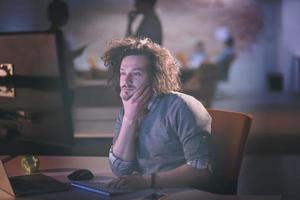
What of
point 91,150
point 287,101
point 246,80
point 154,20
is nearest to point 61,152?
point 91,150

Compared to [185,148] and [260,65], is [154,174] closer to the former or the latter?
[185,148]

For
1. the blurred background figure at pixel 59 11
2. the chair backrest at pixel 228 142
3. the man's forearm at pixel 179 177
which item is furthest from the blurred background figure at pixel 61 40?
the chair backrest at pixel 228 142

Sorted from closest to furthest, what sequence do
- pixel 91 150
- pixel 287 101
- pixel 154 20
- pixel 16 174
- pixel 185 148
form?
1. pixel 185 148
2. pixel 16 174
3. pixel 91 150
4. pixel 154 20
5. pixel 287 101

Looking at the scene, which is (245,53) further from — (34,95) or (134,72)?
(34,95)

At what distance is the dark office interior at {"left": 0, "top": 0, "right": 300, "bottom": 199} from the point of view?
3.11 meters

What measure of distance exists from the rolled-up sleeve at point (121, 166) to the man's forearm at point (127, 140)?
0.01m

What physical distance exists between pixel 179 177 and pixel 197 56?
1718 mm

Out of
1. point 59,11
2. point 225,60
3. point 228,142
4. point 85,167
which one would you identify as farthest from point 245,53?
point 85,167

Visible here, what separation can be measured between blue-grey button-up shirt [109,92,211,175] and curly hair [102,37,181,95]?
0.04m

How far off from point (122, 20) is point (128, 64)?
1566 mm

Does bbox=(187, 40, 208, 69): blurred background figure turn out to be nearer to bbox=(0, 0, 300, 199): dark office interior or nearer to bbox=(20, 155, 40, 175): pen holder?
bbox=(0, 0, 300, 199): dark office interior

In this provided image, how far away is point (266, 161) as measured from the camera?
3.54m

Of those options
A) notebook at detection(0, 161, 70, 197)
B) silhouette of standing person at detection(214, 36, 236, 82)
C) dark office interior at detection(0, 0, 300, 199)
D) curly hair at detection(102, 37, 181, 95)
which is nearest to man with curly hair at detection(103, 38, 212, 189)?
curly hair at detection(102, 37, 181, 95)

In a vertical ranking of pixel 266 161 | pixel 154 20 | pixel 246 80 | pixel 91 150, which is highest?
pixel 154 20
